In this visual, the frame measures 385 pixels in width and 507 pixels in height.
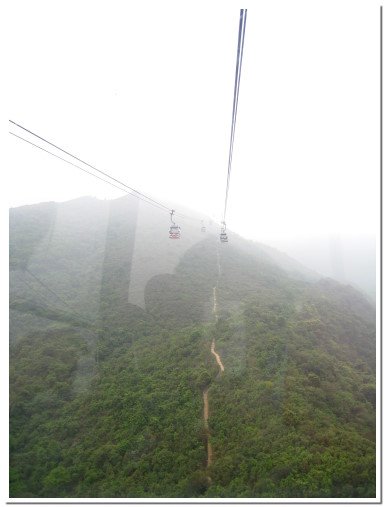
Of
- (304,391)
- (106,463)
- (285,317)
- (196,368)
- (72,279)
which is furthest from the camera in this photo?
(72,279)

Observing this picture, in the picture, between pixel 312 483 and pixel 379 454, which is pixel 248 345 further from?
pixel 379 454

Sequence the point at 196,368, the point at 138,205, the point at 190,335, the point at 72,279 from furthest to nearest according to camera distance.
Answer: the point at 138,205, the point at 72,279, the point at 190,335, the point at 196,368

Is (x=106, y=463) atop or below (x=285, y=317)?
below

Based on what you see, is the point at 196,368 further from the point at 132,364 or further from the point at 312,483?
the point at 312,483

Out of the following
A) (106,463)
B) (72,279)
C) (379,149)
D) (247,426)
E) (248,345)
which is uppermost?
(379,149)

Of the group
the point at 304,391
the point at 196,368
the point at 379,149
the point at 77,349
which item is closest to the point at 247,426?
the point at 304,391

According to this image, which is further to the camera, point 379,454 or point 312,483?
point 312,483
